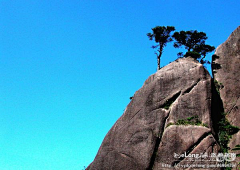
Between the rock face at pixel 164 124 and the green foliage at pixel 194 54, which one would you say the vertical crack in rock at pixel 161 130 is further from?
the green foliage at pixel 194 54

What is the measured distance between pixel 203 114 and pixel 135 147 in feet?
20.9

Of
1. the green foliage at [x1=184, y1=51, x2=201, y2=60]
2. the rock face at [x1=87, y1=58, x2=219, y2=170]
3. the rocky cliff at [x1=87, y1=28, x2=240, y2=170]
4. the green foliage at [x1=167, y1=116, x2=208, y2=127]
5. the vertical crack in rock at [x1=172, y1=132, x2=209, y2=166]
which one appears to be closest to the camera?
the vertical crack in rock at [x1=172, y1=132, x2=209, y2=166]

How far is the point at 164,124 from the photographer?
23250mm

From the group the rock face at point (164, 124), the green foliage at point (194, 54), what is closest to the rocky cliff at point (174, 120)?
the rock face at point (164, 124)

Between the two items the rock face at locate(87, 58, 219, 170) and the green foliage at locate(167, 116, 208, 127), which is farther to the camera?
the green foliage at locate(167, 116, 208, 127)

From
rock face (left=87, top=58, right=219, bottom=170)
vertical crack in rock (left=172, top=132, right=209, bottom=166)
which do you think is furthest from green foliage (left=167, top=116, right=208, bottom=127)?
vertical crack in rock (left=172, top=132, right=209, bottom=166)

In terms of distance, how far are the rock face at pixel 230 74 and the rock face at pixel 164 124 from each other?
9.33 feet

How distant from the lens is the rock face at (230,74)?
24.5 metres

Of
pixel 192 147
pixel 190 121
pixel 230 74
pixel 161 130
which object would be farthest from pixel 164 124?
pixel 230 74

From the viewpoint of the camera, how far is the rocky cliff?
69.3ft

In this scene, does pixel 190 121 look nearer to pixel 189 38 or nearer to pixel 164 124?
pixel 164 124

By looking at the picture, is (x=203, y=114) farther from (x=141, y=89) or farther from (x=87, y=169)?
(x=87, y=169)

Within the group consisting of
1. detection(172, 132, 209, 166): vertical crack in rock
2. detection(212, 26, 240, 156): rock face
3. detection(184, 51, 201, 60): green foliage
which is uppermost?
detection(184, 51, 201, 60): green foliage

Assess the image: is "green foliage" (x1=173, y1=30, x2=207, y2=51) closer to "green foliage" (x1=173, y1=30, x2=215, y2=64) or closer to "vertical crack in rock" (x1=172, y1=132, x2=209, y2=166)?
"green foliage" (x1=173, y1=30, x2=215, y2=64)
